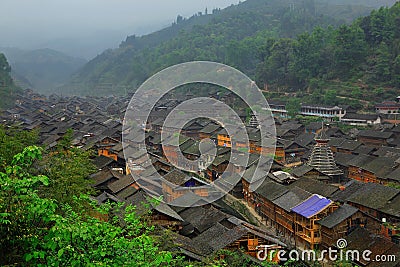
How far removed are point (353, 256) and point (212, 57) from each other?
3185 inches

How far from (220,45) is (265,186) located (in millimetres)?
86665

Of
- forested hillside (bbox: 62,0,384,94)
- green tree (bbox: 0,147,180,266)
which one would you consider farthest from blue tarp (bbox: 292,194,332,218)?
forested hillside (bbox: 62,0,384,94)

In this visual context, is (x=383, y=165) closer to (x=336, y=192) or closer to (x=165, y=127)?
(x=336, y=192)

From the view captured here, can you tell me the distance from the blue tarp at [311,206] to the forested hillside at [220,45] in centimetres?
5843

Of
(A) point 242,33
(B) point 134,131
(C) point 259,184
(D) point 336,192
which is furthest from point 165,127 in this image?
(A) point 242,33

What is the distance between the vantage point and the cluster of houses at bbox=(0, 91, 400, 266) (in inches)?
613

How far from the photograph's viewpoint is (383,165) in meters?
26.2

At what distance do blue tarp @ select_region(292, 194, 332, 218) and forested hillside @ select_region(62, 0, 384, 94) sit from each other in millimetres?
58426

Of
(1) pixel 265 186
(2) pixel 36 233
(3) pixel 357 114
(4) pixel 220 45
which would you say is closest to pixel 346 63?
(3) pixel 357 114

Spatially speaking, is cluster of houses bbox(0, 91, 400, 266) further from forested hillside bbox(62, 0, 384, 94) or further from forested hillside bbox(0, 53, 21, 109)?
forested hillside bbox(62, 0, 384, 94)

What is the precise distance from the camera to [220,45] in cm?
10494

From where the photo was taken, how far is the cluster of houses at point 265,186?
15.6 meters

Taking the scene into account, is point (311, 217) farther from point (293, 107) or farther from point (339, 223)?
point (293, 107)

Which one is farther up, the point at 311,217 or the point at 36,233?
the point at 36,233
